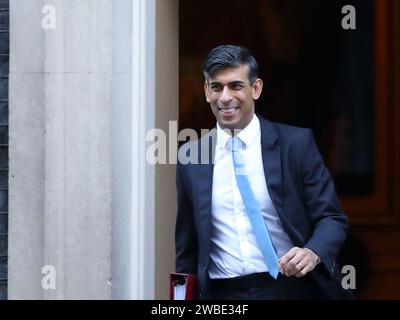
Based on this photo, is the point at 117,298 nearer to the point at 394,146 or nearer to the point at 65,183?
the point at 65,183

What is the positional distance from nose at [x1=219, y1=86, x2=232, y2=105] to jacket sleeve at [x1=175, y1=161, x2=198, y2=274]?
433 millimetres

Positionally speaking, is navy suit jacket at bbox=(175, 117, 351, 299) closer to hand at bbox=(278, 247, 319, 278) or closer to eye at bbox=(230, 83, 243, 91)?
hand at bbox=(278, 247, 319, 278)

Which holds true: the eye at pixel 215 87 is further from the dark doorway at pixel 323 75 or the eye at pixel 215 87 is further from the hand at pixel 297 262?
the dark doorway at pixel 323 75

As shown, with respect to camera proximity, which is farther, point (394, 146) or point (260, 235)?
point (394, 146)

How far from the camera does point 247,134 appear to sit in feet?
19.0

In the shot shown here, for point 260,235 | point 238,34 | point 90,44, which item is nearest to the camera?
point 260,235

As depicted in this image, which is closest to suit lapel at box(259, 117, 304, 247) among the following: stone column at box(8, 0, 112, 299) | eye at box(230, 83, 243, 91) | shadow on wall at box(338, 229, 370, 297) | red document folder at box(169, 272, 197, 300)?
eye at box(230, 83, 243, 91)

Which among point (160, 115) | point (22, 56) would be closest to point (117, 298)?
point (160, 115)

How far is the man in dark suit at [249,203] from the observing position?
561cm

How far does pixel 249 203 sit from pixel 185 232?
17.3 inches

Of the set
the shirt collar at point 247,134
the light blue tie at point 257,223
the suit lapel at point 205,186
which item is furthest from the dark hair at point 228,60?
the light blue tie at point 257,223

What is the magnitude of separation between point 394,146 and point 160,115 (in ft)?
7.84
